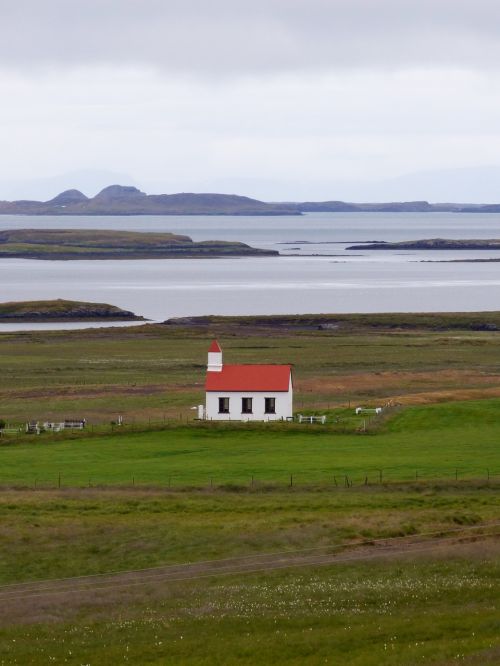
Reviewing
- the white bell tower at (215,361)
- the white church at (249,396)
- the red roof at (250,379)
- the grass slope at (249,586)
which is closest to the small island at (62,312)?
the white bell tower at (215,361)

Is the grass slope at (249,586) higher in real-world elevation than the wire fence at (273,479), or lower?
lower

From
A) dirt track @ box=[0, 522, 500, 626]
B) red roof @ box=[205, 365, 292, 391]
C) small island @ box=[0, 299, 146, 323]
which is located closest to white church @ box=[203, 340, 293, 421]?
red roof @ box=[205, 365, 292, 391]

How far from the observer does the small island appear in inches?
5856

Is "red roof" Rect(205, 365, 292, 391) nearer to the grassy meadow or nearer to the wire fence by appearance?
the grassy meadow

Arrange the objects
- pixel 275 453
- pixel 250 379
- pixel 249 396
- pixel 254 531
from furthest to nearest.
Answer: pixel 250 379
pixel 249 396
pixel 275 453
pixel 254 531

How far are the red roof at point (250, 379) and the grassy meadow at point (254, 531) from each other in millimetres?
3140

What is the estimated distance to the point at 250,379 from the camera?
209 ft

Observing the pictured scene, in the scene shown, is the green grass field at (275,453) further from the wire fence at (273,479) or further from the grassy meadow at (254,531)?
the grassy meadow at (254,531)

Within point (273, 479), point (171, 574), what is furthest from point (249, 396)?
point (171, 574)

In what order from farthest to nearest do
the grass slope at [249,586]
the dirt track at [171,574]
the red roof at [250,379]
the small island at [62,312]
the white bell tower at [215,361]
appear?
the small island at [62,312] < the white bell tower at [215,361] < the red roof at [250,379] < the dirt track at [171,574] < the grass slope at [249,586]

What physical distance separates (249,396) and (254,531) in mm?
24746

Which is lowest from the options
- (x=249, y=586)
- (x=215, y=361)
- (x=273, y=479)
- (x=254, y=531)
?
(x=249, y=586)

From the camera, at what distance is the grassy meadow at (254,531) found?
27.5m

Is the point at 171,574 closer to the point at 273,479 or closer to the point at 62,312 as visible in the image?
the point at 273,479
